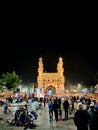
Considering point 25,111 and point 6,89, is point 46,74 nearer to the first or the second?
point 6,89

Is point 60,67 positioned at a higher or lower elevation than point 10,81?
higher

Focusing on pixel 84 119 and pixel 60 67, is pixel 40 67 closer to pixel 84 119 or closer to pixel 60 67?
pixel 60 67

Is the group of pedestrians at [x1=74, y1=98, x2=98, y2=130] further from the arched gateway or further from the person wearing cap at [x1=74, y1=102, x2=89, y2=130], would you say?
the arched gateway

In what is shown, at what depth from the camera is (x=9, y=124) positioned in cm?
1925

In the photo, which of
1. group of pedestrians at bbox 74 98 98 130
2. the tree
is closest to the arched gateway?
the tree

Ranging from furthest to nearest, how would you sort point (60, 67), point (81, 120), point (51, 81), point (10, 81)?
point (60, 67), point (51, 81), point (10, 81), point (81, 120)

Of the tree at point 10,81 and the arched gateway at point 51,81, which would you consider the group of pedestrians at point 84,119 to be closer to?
the tree at point 10,81

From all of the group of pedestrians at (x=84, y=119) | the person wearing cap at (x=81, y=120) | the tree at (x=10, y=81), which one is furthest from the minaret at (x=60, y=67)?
the person wearing cap at (x=81, y=120)

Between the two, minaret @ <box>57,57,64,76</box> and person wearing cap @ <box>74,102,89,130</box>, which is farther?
minaret @ <box>57,57,64,76</box>

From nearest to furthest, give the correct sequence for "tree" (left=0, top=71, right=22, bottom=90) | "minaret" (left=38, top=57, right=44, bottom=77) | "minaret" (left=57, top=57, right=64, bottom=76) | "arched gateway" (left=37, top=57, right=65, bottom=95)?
"tree" (left=0, top=71, right=22, bottom=90) → "arched gateway" (left=37, top=57, right=65, bottom=95) → "minaret" (left=38, top=57, right=44, bottom=77) → "minaret" (left=57, top=57, right=64, bottom=76)

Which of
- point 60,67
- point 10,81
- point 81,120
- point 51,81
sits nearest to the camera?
point 81,120

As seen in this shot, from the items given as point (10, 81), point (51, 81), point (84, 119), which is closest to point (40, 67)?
point (51, 81)

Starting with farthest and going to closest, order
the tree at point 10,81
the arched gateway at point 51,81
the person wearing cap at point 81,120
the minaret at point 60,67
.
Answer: the minaret at point 60,67 < the arched gateway at point 51,81 < the tree at point 10,81 < the person wearing cap at point 81,120

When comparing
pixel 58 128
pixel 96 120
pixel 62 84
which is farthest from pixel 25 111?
pixel 62 84
